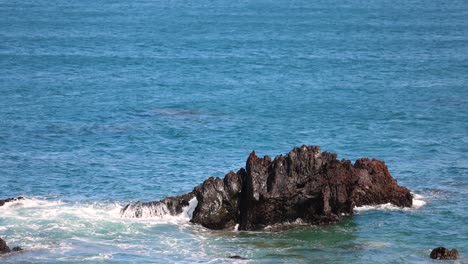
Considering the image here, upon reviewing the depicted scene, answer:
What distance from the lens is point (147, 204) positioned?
5956 centimetres

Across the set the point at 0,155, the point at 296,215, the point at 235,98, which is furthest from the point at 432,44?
the point at 296,215

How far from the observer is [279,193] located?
55.9 meters

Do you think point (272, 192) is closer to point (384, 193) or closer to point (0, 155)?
point (384, 193)

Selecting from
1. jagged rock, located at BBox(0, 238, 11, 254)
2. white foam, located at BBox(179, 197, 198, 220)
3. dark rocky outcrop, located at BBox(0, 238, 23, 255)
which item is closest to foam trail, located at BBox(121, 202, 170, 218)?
white foam, located at BBox(179, 197, 198, 220)

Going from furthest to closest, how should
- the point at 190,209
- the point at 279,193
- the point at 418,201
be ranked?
the point at 418,201, the point at 190,209, the point at 279,193

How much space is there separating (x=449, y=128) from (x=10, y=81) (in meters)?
54.2

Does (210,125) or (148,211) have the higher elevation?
(210,125)

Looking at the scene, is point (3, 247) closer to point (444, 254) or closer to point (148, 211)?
point (148, 211)

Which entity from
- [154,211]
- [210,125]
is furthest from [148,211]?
[210,125]

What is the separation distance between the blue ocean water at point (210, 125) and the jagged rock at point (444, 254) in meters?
0.55

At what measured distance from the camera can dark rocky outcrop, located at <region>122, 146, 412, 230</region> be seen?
184 ft

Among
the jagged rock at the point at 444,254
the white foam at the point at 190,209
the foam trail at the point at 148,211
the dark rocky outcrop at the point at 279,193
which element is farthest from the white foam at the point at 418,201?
the foam trail at the point at 148,211

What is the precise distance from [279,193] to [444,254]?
33.5 ft

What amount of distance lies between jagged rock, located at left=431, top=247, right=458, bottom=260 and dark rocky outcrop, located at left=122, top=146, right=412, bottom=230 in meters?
7.11
